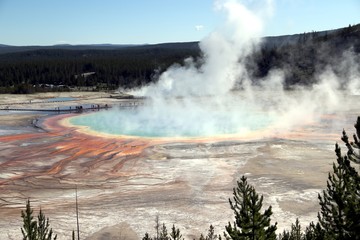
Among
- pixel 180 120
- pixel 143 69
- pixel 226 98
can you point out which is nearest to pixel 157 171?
pixel 180 120

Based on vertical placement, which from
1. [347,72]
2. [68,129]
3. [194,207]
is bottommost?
[194,207]

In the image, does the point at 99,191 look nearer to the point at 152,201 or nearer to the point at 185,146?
the point at 152,201

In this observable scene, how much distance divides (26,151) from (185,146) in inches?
439

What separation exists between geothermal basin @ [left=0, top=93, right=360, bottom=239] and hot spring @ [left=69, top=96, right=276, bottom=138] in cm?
25

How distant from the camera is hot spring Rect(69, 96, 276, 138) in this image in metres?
34.9

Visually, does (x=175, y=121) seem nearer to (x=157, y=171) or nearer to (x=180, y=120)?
(x=180, y=120)

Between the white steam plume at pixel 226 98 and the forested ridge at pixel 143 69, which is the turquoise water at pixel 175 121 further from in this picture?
the forested ridge at pixel 143 69

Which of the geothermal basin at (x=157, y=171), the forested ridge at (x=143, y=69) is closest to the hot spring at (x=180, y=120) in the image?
the geothermal basin at (x=157, y=171)

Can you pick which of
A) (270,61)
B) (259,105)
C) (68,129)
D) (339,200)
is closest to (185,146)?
(68,129)

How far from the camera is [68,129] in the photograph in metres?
36.7

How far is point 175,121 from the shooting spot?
40.7 m

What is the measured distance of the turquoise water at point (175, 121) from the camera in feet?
115

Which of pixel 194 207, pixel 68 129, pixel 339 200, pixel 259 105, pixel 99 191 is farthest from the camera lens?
pixel 259 105

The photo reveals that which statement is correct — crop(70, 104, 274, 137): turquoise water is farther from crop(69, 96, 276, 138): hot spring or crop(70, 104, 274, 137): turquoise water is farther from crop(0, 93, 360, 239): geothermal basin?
crop(0, 93, 360, 239): geothermal basin
